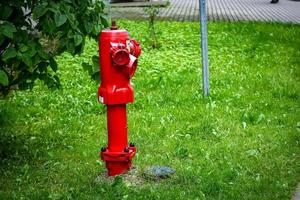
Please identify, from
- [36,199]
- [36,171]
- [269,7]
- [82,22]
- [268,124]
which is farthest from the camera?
[269,7]

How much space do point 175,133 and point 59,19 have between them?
7.32 ft

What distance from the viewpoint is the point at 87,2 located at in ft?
16.2

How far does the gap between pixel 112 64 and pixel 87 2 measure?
0.64 metres

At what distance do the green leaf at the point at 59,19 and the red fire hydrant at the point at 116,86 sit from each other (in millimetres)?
379

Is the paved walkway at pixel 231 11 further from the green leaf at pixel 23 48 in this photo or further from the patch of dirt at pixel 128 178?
the green leaf at pixel 23 48

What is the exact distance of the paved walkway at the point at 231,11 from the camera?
57.1ft

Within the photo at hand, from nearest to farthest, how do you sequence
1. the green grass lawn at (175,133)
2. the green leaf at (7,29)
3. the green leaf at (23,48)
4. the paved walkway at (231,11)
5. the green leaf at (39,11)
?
the green leaf at (7,29), the green leaf at (39,11), the green leaf at (23,48), the green grass lawn at (175,133), the paved walkway at (231,11)

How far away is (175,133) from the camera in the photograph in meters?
6.25

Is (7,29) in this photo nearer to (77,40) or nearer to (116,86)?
(77,40)

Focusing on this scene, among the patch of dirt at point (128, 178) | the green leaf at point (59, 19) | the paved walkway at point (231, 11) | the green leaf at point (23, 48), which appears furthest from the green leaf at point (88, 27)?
the paved walkway at point (231, 11)

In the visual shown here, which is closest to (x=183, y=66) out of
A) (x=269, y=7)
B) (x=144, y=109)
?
(x=144, y=109)

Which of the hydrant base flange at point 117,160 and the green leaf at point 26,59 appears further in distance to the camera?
the hydrant base flange at point 117,160

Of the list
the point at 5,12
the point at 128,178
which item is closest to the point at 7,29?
the point at 5,12

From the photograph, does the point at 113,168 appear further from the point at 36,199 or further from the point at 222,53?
the point at 222,53
